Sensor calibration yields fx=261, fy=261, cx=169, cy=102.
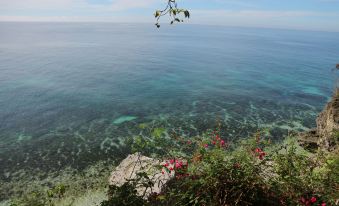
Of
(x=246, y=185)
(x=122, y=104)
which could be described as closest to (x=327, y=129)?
(x=246, y=185)

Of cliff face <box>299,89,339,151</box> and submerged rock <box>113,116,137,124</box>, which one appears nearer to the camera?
cliff face <box>299,89,339,151</box>

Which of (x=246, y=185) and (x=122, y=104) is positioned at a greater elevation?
(x=246, y=185)

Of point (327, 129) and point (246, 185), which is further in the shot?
point (327, 129)

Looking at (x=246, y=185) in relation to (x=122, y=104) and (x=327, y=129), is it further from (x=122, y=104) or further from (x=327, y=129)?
(x=122, y=104)

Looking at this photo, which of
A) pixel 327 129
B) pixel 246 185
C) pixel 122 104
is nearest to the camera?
pixel 246 185

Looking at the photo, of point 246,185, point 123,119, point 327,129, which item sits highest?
point 246,185

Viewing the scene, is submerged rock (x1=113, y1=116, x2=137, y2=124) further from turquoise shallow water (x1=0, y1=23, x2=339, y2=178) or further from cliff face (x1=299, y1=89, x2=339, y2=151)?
cliff face (x1=299, y1=89, x2=339, y2=151)

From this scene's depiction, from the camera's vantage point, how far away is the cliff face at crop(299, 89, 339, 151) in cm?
1621

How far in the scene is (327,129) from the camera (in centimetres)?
1892

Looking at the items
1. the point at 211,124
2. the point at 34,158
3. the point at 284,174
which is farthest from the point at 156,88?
the point at 284,174

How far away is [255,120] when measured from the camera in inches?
1161

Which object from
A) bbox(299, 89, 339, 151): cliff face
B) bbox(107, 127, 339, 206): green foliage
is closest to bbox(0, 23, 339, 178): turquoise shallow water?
bbox(299, 89, 339, 151): cliff face

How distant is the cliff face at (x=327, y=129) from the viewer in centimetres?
1621

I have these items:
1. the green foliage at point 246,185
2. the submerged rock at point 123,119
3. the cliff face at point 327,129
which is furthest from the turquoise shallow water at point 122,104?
the green foliage at point 246,185
